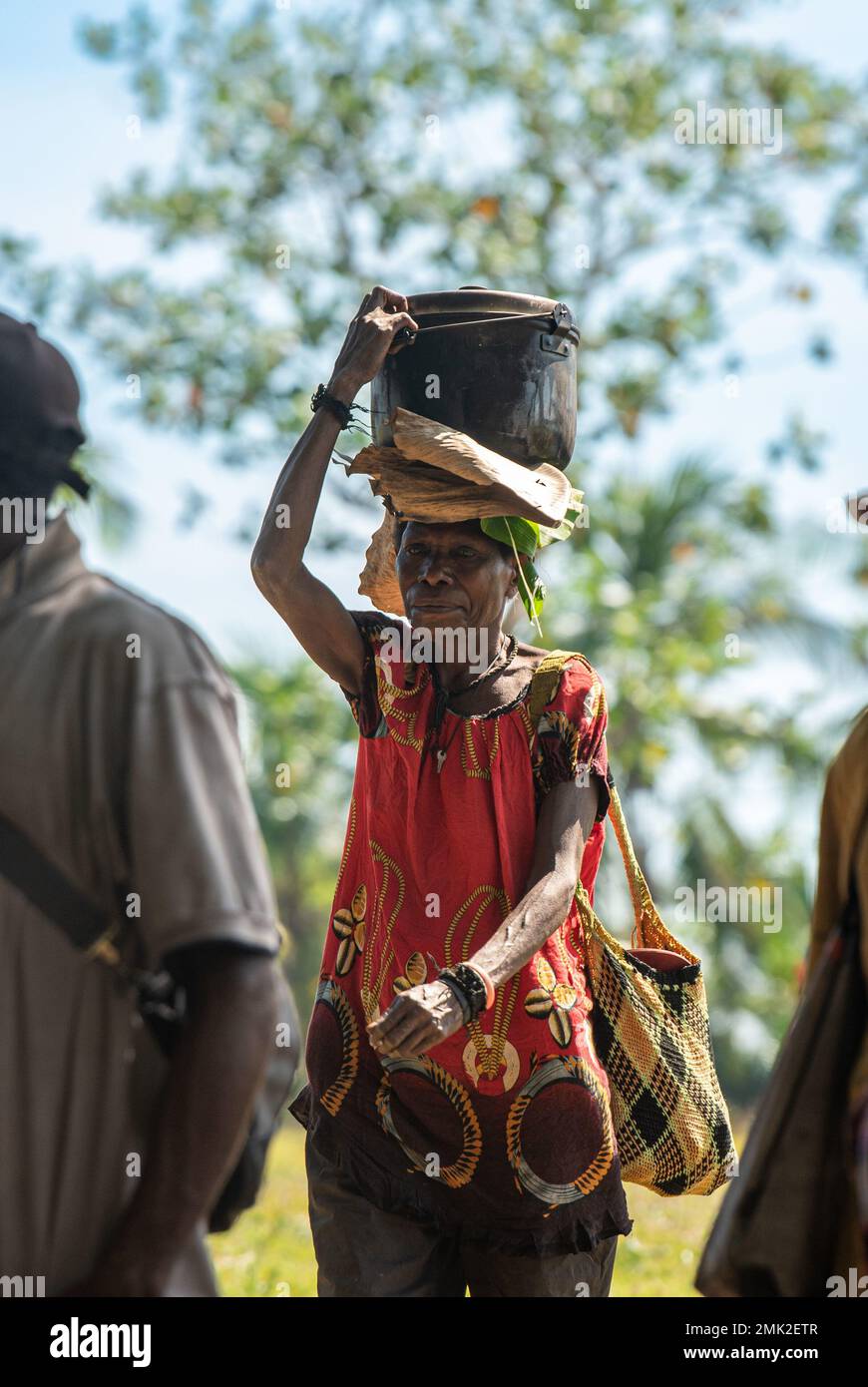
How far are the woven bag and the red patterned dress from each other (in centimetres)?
5

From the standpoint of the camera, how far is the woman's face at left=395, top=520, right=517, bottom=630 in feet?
12.5

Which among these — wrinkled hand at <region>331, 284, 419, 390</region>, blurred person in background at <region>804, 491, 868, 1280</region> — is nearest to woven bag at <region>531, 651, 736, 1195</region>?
wrinkled hand at <region>331, 284, 419, 390</region>

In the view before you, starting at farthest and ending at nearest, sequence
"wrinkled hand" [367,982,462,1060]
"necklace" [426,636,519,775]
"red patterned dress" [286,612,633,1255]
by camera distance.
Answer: "necklace" [426,636,519,775] → "red patterned dress" [286,612,633,1255] → "wrinkled hand" [367,982,462,1060]

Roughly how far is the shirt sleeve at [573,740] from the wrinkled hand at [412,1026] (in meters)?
0.67

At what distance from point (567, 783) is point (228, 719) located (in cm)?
141

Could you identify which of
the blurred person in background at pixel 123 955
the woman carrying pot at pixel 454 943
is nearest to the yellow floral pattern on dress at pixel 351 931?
the woman carrying pot at pixel 454 943

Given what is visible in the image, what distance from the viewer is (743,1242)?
2.77 meters

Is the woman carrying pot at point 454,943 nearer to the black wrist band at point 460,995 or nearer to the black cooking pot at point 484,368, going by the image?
the black cooking pot at point 484,368

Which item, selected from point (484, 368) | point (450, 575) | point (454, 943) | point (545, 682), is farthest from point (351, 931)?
point (484, 368)

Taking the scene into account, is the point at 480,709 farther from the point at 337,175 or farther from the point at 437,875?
the point at 337,175

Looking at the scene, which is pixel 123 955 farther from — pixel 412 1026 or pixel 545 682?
pixel 545 682

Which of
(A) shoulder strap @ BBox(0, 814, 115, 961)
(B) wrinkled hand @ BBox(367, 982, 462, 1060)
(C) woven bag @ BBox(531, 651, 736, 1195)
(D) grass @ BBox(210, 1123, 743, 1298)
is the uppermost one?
(A) shoulder strap @ BBox(0, 814, 115, 961)

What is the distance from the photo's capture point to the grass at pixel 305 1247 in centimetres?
596

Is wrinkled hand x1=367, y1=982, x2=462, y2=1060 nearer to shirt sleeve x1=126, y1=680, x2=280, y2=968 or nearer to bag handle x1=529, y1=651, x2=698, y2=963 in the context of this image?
bag handle x1=529, y1=651, x2=698, y2=963
